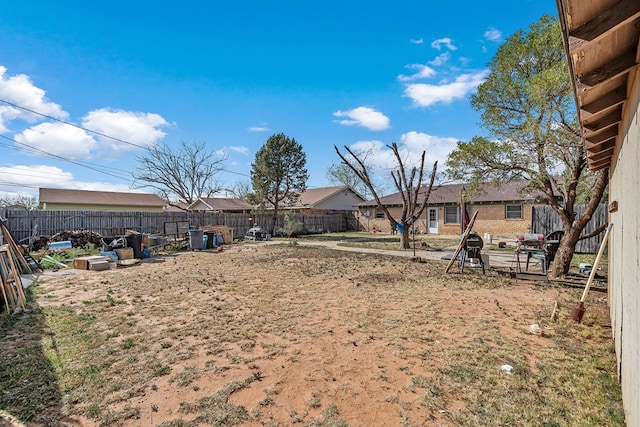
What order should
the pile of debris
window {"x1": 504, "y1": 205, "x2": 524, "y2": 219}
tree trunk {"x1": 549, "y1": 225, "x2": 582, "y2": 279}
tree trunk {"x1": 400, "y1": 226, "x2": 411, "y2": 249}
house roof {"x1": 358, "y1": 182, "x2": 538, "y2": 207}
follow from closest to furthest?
tree trunk {"x1": 549, "y1": 225, "x2": 582, "y2": 279}
the pile of debris
tree trunk {"x1": 400, "y1": 226, "x2": 411, "y2": 249}
house roof {"x1": 358, "y1": 182, "x2": 538, "y2": 207}
window {"x1": 504, "y1": 205, "x2": 524, "y2": 219}

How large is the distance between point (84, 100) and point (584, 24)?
2434cm

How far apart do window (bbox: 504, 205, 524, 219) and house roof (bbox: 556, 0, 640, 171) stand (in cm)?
1916

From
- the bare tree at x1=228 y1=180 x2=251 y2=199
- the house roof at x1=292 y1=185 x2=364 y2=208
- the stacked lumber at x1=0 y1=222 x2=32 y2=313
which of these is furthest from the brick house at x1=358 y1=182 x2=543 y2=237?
the bare tree at x1=228 y1=180 x2=251 y2=199

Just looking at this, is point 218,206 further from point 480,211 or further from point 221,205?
point 480,211

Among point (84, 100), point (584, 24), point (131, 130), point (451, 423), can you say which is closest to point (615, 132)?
point (584, 24)

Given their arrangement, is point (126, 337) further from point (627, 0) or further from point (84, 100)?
point (84, 100)

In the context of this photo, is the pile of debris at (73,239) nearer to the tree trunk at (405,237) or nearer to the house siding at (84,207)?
the tree trunk at (405,237)

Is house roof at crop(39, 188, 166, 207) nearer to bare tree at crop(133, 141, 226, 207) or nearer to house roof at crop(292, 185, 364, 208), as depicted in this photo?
bare tree at crop(133, 141, 226, 207)

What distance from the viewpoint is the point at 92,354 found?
148 inches

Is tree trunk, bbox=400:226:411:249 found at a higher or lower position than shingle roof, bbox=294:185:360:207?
lower

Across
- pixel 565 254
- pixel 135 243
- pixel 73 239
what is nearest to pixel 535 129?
pixel 565 254

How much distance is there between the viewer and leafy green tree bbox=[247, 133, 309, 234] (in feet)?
75.0

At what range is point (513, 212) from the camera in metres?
19.5

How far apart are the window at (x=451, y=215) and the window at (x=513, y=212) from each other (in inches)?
119
